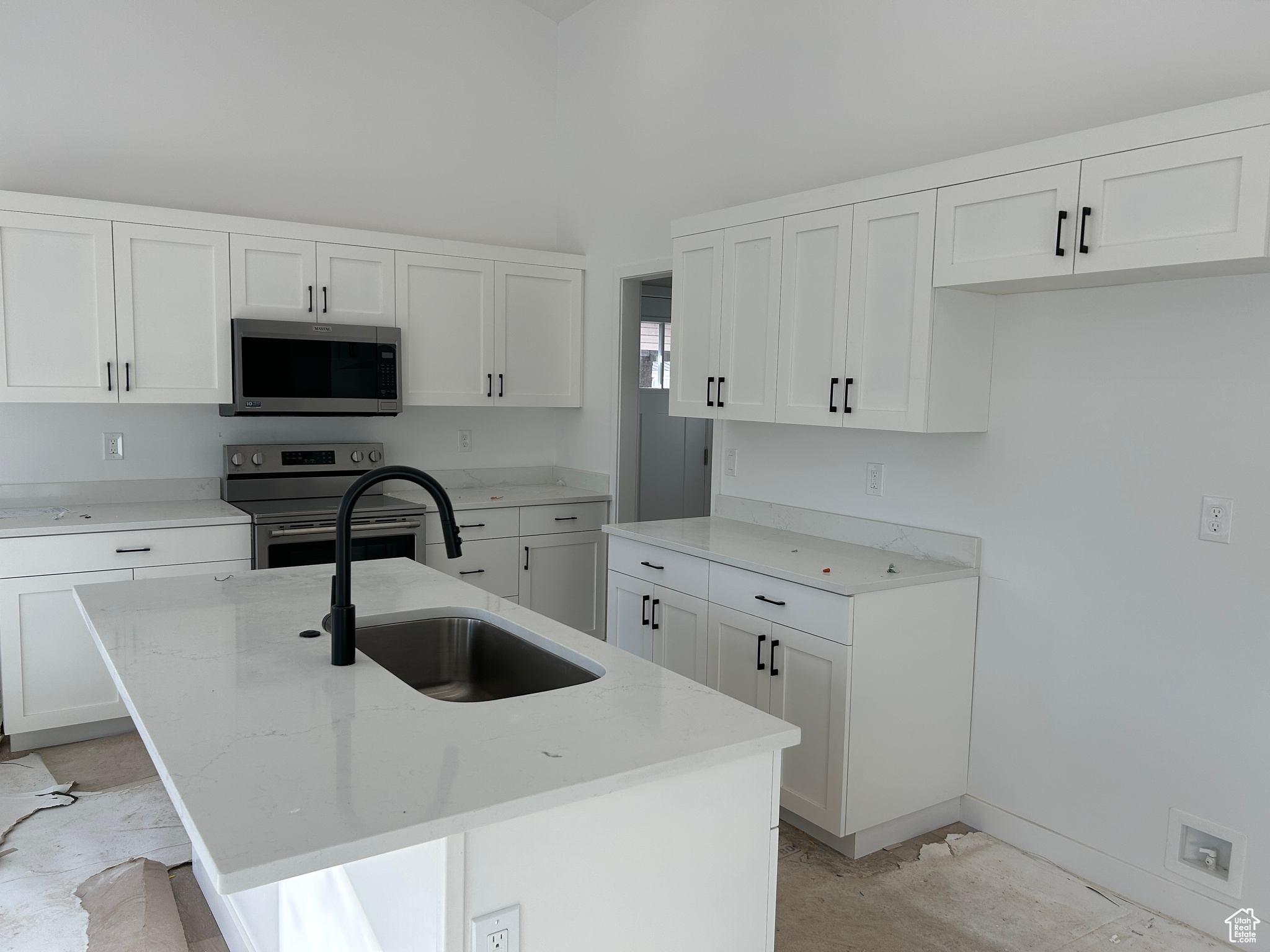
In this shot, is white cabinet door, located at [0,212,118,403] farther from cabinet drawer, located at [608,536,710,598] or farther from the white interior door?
the white interior door

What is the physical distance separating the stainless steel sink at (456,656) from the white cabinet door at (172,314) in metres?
2.22

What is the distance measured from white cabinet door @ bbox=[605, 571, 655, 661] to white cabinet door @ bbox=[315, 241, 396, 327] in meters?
1.75

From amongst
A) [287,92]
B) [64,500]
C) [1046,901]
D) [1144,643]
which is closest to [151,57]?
[287,92]

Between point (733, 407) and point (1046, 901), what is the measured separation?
6.32 ft

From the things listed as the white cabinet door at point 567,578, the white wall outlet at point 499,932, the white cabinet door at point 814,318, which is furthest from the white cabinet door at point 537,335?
the white wall outlet at point 499,932

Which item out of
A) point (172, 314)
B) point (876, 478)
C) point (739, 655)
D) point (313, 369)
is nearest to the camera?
point (739, 655)

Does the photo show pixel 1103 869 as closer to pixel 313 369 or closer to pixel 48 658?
pixel 313 369

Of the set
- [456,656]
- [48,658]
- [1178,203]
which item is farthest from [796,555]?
[48,658]

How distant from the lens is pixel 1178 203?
6.69 ft

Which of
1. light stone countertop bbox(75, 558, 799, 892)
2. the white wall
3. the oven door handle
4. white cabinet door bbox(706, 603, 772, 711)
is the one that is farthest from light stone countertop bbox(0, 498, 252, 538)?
the white wall

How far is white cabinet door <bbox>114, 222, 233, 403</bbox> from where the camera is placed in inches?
139

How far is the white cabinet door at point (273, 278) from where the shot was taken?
3.79 m
